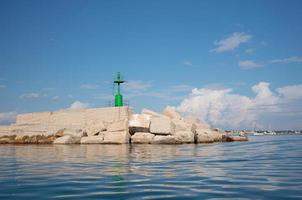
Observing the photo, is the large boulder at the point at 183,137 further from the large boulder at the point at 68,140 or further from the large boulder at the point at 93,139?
the large boulder at the point at 68,140

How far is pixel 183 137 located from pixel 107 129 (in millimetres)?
5802

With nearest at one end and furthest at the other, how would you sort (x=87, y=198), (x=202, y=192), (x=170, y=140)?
(x=87, y=198) → (x=202, y=192) → (x=170, y=140)

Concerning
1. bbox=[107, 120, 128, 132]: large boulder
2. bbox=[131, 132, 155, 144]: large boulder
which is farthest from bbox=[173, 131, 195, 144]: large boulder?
bbox=[107, 120, 128, 132]: large boulder

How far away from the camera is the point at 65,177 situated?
707 cm

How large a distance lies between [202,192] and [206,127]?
2645 centimetres

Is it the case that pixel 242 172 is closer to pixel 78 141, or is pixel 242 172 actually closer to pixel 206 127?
pixel 78 141

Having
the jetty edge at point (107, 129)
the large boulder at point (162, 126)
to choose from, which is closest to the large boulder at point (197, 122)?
the jetty edge at point (107, 129)

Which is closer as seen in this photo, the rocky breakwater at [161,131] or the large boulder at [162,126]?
the rocky breakwater at [161,131]

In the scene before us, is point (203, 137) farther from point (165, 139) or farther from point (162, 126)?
point (165, 139)

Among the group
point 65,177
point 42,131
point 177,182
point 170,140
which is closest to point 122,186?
point 177,182

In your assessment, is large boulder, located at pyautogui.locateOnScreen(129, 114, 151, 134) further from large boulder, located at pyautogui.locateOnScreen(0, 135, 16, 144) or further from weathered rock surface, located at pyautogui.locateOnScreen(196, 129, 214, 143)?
large boulder, located at pyautogui.locateOnScreen(0, 135, 16, 144)

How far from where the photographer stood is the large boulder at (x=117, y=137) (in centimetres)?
2438

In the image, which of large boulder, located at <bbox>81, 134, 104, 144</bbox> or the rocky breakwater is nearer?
the rocky breakwater

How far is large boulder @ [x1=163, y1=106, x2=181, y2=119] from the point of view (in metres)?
30.4
